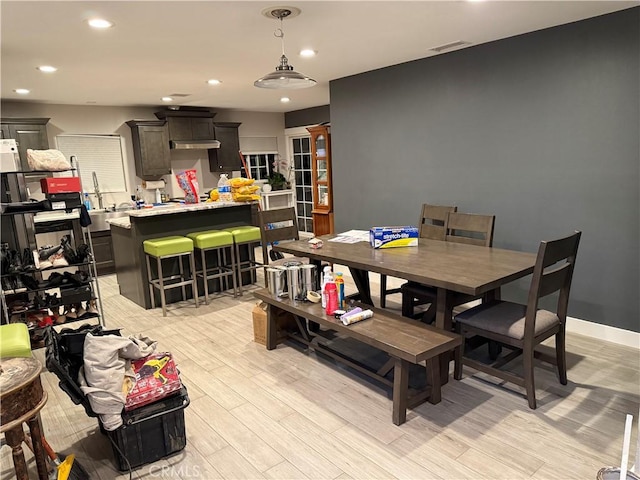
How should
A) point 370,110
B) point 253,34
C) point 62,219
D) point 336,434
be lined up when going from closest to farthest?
point 336,434 → point 253,34 → point 370,110 → point 62,219

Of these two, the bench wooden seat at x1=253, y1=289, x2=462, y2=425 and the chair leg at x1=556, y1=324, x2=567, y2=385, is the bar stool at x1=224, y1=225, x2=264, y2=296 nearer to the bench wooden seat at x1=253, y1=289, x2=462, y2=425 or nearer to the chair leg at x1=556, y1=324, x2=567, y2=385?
the bench wooden seat at x1=253, y1=289, x2=462, y2=425

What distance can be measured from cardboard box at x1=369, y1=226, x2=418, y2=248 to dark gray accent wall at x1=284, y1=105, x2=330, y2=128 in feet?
15.7

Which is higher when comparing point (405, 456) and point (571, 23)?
point (571, 23)

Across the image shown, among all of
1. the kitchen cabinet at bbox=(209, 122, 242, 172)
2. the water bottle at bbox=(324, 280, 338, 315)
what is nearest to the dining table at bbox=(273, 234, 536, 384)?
the water bottle at bbox=(324, 280, 338, 315)

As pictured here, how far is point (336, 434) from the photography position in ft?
7.92

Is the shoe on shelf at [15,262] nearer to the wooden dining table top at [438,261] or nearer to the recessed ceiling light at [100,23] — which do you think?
the recessed ceiling light at [100,23]

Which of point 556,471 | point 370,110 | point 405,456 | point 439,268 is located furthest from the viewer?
point 370,110

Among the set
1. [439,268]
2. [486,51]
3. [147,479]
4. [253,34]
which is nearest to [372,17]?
[253,34]

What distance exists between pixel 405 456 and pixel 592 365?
1.72 m

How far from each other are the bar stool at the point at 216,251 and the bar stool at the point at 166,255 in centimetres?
11

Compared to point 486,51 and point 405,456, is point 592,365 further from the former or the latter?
point 486,51

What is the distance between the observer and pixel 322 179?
7.07 m

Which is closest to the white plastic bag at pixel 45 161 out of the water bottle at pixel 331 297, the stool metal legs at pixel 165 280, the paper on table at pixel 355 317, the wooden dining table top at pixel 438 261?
the stool metal legs at pixel 165 280

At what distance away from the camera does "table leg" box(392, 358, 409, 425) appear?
8.00 ft
